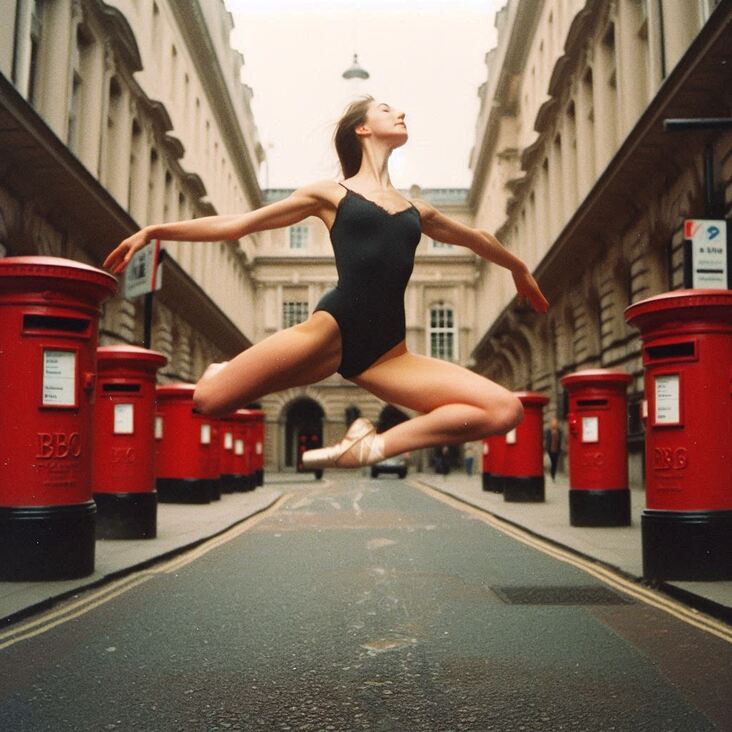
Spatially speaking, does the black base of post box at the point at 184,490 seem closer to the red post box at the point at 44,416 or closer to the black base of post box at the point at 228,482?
the black base of post box at the point at 228,482

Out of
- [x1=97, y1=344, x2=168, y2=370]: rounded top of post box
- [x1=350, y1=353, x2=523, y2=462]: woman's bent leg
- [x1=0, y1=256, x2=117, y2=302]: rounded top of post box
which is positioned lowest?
[x1=350, y1=353, x2=523, y2=462]: woman's bent leg

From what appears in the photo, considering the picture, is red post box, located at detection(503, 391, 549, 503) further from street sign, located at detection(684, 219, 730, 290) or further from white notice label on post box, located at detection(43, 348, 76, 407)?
white notice label on post box, located at detection(43, 348, 76, 407)

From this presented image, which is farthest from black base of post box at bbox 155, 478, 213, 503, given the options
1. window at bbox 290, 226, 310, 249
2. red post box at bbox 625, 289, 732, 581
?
window at bbox 290, 226, 310, 249

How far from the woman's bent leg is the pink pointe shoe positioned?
0.03m

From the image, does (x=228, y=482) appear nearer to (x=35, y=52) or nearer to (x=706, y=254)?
(x=35, y=52)

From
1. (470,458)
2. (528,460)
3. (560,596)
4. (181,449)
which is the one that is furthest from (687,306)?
(470,458)

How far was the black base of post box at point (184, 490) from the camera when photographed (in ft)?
68.5

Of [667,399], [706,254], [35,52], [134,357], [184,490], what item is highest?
[35,52]

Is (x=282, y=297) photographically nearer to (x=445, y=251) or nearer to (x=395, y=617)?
(x=445, y=251)

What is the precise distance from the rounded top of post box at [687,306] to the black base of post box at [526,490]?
12.8m

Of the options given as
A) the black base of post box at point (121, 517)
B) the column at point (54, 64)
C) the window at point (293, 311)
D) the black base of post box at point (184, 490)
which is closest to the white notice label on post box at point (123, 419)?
the black base of post box at point (121, 517)

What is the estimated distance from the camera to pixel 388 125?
2672 millimetres

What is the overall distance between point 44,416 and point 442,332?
180 ft

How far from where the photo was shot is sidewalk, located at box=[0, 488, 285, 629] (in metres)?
7.54
